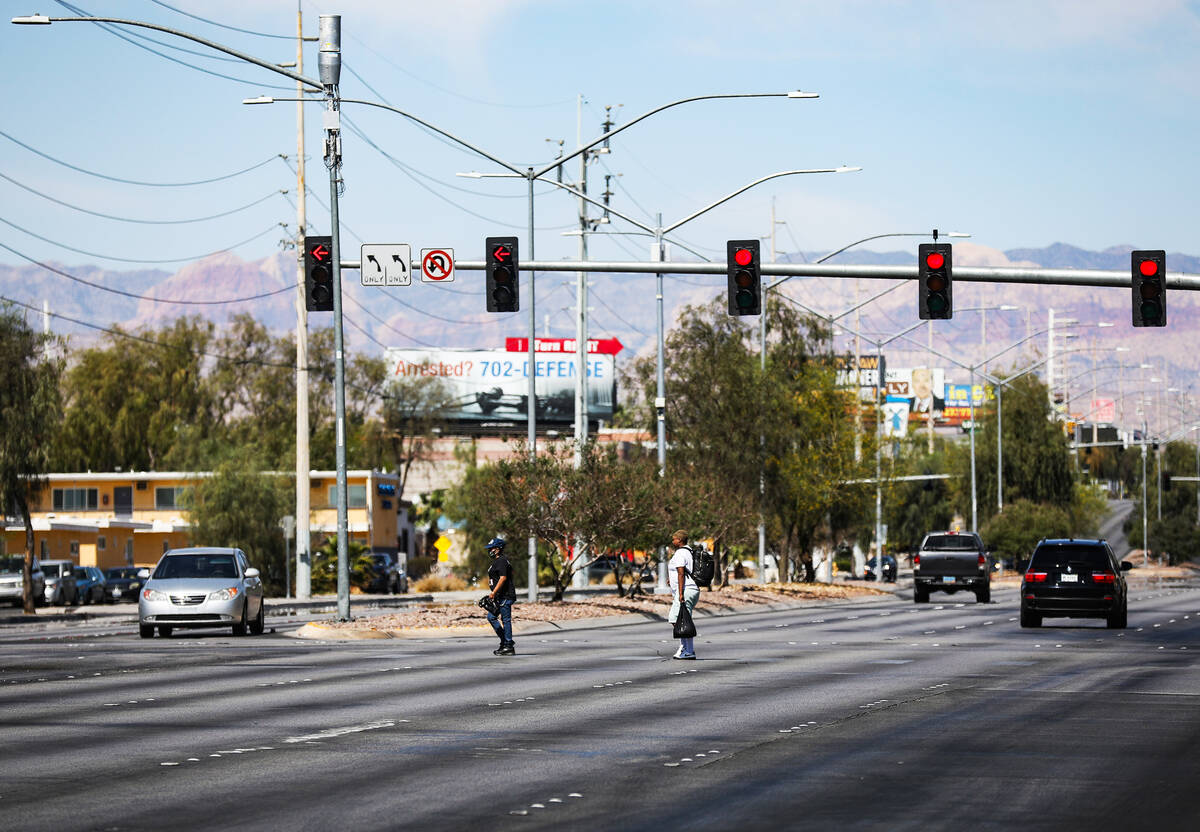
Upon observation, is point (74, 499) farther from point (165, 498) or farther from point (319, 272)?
point (319, 272)

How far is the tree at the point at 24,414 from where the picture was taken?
50156 millimetres

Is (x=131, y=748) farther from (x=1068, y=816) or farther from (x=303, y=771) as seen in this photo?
(x=1068, y=816)

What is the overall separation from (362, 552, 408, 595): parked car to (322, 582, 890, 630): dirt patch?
1970 centimetres

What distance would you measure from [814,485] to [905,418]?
102133 mm

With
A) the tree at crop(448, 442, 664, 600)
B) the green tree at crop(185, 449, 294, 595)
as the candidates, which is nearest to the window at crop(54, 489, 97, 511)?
the green tree at crop(185, 449, 294, 595)

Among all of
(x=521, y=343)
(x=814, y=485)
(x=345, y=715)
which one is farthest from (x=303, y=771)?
(x=521, y=343)

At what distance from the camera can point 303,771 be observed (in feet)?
45.2

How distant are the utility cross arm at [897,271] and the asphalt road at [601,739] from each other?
18.2 feet

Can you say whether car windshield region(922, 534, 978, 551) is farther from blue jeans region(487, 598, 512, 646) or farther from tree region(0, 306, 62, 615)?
blue jeans region(487, 598, 512, 646)

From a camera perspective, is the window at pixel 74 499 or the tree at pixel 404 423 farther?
the tree at pixel 404 423

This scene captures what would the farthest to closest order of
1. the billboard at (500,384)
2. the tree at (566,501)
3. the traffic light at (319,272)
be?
1. the billboard at (500,384)
2. the tree at (566,501)
3. the traffic light at (319,272)

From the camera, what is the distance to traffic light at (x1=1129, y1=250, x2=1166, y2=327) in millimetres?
26828

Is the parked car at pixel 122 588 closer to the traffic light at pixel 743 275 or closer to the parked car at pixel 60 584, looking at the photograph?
the parked car at pixel 60 584

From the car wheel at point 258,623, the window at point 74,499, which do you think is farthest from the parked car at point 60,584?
the window at point 74,499
